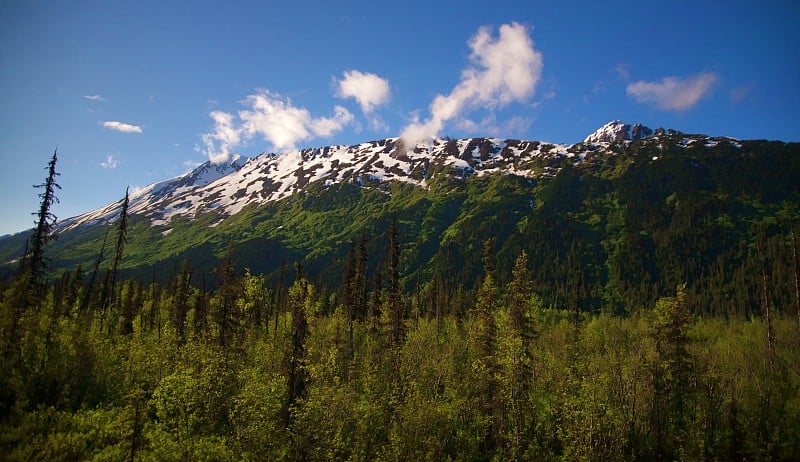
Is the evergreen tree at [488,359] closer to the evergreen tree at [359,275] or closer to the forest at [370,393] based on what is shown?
the forest at [370,393]

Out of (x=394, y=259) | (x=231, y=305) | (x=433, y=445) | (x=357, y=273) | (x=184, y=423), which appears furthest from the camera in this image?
(x=357, y=273)

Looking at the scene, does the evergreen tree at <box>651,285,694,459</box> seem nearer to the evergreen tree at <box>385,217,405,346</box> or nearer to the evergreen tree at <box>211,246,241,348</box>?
the evergreen tree at <box>385,217,405,346</box>

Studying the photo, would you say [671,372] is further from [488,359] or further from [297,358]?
[297,358]

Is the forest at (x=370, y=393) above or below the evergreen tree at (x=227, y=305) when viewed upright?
below

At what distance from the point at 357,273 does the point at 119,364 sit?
3085 centimetres

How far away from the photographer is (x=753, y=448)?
3234 centimetres

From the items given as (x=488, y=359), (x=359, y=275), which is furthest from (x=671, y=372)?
(x=359, y=275)

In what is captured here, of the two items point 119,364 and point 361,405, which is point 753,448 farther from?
point 119,364

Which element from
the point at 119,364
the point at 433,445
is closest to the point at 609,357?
the point at 433,445

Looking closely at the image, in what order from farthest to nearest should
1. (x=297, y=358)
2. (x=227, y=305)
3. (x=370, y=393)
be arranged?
(x=227, y=305) < (x=370, y=393) < (x=297, y=358)

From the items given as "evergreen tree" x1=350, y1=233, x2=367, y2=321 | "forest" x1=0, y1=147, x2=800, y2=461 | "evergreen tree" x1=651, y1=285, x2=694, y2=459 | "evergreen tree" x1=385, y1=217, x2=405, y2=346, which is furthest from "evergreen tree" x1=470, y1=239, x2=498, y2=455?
"evergreen tree" x1=350, y1=233, x2=367, y2=321

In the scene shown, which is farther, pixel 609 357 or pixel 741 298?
pixel 741 298

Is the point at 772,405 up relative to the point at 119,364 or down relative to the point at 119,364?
down

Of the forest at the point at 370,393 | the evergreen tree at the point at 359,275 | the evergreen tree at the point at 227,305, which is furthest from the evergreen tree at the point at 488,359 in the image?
the evergreen tree at the point at 227,305
